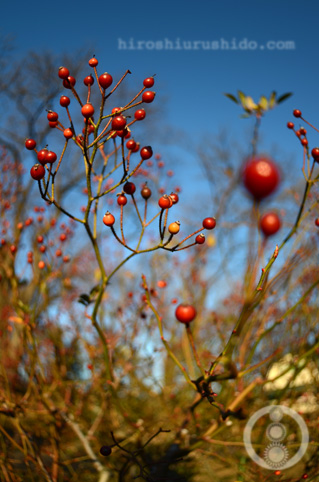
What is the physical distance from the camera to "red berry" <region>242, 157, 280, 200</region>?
1.53ft

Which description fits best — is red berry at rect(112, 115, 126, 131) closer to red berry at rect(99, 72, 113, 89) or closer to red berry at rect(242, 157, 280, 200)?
red berry at rect(99, 72, 113, 89)

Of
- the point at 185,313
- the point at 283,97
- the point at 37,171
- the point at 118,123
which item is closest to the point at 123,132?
the point at 118,123

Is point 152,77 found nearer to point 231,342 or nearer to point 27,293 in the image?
point 231,342

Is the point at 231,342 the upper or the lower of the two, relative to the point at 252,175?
lower

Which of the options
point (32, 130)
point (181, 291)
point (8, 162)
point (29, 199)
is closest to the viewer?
point (8, 162)

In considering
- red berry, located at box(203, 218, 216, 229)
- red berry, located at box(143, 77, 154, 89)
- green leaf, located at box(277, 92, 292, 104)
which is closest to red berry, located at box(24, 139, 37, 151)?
red berry, located at box(143, 77, 154, 89)

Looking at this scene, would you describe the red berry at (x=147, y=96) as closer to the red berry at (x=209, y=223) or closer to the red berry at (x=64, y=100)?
the red berry at (x=64, y=100)

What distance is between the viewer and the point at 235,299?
4.16 meters

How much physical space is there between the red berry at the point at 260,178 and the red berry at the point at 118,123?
60cm

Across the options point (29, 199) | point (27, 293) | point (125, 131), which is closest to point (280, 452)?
point (125, 131)

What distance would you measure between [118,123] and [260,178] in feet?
2.04

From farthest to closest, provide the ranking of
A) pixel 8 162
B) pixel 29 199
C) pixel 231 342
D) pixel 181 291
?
pixel 29 199 → pixel 181 291 → pixel 8 162 → pixel 231 342

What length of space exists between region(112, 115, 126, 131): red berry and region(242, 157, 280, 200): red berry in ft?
1.97

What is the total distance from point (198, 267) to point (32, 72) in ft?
20.8
